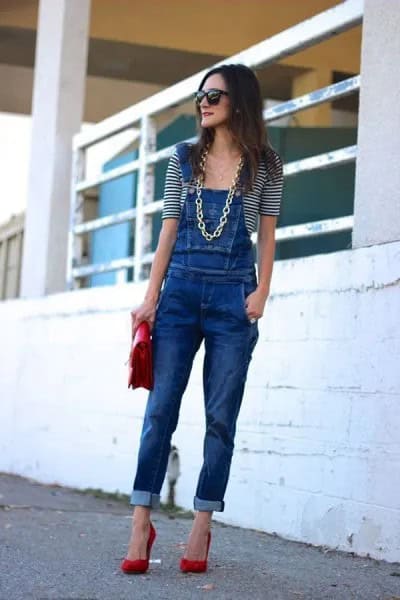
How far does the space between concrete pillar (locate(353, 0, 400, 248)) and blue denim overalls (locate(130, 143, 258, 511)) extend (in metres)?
1.07

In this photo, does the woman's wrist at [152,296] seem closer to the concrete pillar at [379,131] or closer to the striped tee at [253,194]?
the striped tee at [253,194]

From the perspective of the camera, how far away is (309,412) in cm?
573

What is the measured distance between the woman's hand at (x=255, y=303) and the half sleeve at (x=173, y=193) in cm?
43

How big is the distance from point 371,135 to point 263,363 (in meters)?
1.35

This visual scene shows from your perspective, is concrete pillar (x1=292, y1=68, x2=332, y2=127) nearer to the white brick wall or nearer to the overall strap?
the white brick wall

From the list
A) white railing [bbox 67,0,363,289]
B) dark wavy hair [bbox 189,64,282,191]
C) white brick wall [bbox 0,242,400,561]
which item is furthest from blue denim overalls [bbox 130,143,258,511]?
white railing [bbox 67,0,363,289]

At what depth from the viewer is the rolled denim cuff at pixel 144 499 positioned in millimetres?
4484

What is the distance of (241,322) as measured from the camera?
14.8 feet

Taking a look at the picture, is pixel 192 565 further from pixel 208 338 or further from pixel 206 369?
pixel 208 338

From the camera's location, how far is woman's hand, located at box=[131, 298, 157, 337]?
15.0 feet

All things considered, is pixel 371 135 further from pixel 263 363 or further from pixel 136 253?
pixel 136 253

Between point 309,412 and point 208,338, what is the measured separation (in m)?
1.34

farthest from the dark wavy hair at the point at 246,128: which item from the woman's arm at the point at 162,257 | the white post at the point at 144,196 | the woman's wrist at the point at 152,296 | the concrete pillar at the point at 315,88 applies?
the concrete pillar at the point at 315,88

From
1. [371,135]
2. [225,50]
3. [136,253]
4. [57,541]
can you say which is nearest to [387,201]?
[371,135]
